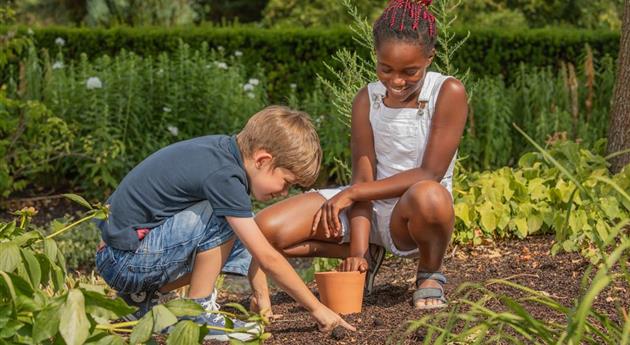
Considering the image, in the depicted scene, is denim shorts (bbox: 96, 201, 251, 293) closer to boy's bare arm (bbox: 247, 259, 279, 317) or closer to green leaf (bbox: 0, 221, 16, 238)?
boy's bare arm (bbox: 247, 259, 279, 317)

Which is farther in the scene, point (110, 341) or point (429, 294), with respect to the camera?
point (429, 294)

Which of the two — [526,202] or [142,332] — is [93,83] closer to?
[526,202]

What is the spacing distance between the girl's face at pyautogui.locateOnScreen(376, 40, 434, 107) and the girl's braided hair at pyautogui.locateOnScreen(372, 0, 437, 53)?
24 millimetres

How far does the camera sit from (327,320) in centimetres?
316

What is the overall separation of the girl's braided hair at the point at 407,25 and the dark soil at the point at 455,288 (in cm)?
87

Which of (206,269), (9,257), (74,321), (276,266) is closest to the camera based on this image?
(74,321)

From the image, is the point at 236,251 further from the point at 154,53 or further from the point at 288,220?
the point at 154,53

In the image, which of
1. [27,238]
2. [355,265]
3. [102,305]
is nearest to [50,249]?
[27,238]

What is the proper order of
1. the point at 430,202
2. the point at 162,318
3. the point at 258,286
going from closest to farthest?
the point at 162,318 < the point at 430,202 < the point at 258,286

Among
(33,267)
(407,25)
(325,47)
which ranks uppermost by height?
(407,25)

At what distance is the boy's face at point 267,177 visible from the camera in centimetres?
322

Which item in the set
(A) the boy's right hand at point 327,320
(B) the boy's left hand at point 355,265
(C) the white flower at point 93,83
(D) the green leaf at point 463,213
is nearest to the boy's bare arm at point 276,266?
(A) the boy's right hand at point 327,320

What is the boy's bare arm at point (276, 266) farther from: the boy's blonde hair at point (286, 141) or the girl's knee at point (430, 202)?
the girl's knee at point (430, 202)

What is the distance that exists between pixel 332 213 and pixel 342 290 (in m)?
0.37
